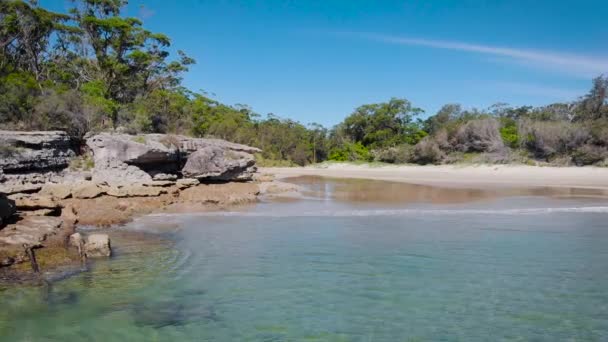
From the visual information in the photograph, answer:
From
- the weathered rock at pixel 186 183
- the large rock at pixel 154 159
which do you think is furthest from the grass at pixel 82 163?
the weathered rock at pixel 186 183

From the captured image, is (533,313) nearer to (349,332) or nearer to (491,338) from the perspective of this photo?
(491,338)

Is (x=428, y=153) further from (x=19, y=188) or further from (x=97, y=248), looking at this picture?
(x=97, y=248)

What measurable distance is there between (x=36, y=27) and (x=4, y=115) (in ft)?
61.6

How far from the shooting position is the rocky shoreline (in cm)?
885

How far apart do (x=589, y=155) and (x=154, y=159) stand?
37086mm

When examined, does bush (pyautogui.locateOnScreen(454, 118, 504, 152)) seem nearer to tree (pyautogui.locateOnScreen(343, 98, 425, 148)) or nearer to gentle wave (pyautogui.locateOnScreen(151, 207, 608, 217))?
tree (pyautogui.locateOnScreen(343, 98, 425, 148))

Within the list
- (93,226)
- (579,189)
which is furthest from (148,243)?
(579,189)

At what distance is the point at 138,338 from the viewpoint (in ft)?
17.3

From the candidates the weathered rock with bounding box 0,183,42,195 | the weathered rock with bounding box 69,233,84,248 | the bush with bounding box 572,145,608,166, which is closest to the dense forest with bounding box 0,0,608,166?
the bush with bounding box 572,145,608,166

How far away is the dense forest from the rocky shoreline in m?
3.85

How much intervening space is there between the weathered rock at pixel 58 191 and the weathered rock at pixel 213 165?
7374 millimetres

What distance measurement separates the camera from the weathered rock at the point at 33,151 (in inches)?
616

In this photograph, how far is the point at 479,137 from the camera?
153ft

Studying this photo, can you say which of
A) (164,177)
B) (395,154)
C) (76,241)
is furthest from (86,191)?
(395,154)
